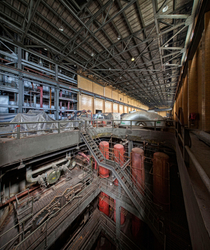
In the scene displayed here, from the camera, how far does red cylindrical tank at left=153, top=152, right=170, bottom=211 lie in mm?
5411

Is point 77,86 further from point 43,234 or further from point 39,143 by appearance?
point 43,234

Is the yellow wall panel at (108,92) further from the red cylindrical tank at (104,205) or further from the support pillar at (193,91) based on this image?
the red cylindrical tank at (104,205)

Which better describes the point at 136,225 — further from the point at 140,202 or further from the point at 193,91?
the point at 193,91

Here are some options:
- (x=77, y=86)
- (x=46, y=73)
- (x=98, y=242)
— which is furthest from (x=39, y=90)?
(x=98, y=242)

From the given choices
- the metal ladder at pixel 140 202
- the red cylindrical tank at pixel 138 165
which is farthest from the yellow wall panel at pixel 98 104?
the red cylindrical tank at pixel 138 165

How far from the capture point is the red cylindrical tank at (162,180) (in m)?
5.41

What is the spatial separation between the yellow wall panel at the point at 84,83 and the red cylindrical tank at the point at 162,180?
44.7 feet

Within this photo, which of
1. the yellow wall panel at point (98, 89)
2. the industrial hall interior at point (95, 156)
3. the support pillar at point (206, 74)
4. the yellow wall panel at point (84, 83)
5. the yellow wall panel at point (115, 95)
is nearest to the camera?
the support pillar at point (206, 74)

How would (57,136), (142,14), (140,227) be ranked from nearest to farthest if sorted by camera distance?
(57,136) < (140,227) < (142,14)

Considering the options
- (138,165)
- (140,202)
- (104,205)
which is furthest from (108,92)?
(140,202)

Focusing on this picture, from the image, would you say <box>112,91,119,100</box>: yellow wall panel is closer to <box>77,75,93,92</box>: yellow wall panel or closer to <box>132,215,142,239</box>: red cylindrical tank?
<box>77,75,93,92</box>: yellow wall panel

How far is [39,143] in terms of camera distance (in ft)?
16.0

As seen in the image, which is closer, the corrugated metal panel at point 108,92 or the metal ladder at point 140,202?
the metal ladder at point 140,202

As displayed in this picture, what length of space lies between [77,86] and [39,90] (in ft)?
16.9
